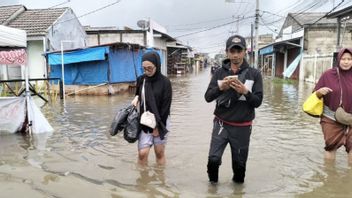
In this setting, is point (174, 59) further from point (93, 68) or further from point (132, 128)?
point (132, 128)

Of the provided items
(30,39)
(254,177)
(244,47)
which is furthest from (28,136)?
(30,39)

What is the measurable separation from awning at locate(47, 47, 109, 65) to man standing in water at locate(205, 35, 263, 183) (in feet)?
44.2

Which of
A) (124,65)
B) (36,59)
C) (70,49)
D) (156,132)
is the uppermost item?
(70,49)

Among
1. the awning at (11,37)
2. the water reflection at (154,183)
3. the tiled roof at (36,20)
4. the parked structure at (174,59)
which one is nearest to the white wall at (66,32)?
the tiled roof at (36,20)

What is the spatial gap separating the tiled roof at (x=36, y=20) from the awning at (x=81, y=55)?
2.41 metres

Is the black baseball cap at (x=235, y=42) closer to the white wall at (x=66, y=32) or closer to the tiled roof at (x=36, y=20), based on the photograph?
the white wall at (x=66, y=32)

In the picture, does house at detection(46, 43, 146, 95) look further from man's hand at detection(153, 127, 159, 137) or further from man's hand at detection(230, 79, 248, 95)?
man's hand at detection(230, 79, 248, 95)

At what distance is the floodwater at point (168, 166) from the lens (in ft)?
16.0

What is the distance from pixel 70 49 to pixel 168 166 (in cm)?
1395

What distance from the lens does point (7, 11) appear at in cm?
2320

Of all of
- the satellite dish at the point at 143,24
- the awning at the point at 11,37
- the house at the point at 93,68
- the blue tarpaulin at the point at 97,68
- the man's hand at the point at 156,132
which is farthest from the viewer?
the satellite dish at the point at 143,24

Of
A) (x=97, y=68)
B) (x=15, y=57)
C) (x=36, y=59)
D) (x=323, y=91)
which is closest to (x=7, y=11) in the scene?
(x=36, y=59)

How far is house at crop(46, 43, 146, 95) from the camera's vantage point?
58.0ft

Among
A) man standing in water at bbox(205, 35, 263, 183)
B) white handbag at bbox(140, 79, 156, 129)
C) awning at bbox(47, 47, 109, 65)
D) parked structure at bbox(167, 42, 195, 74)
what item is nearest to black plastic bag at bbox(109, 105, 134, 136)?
white handbag at bbox(140, 79, 156, 129)
